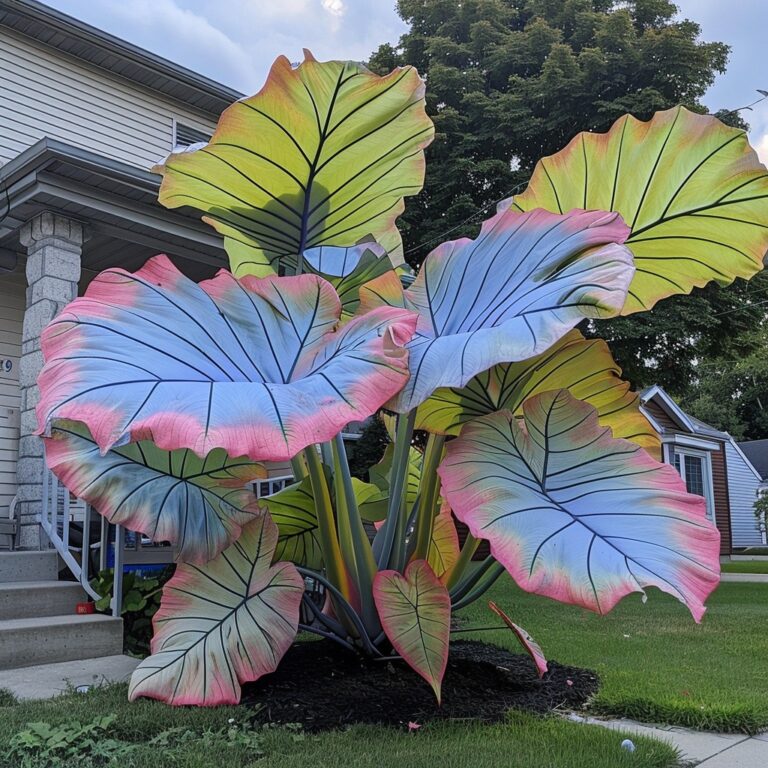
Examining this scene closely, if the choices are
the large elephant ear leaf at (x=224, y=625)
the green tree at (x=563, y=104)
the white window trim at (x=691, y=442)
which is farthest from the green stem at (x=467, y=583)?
the white window trim at (x=691, y=442)

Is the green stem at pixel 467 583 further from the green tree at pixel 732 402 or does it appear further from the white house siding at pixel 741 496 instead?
the green tree at pixel 732 402

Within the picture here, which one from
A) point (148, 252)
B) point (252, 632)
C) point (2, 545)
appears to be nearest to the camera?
point (252, 632)

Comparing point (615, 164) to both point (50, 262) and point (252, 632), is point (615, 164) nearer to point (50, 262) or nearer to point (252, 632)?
point (252, 632)

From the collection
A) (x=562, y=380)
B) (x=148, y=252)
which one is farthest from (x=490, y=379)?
(x=148, y=252)

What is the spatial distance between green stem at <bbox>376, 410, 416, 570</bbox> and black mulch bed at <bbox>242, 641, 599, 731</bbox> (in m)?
0.44

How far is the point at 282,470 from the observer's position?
755 centimetres

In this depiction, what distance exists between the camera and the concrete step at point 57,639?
→ 11.4ft

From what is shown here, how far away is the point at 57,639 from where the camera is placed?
362 cm

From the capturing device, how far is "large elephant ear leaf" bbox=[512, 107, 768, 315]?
8.94 ft

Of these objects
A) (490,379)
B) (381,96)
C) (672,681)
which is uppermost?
(381,96)

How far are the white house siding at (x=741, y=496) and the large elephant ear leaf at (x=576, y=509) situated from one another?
23.9 m

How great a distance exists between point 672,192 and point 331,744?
7.59 feet

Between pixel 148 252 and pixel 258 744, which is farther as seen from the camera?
pixel 148 252

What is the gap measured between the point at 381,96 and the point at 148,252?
413 centimetres
